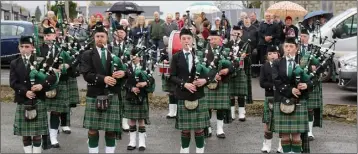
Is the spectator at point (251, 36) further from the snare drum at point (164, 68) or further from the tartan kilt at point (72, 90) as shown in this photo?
the tartan kilt at point (72, 90)

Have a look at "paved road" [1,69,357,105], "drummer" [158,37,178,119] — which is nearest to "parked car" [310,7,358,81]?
"paved road" [1,69,357,105]

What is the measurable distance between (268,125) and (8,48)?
10.2m

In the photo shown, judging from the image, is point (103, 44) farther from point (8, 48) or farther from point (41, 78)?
point (8, 48)

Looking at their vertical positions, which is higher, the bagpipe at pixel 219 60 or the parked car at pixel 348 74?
the bagpipe at pixel 219 60

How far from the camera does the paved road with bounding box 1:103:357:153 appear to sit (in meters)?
6.43

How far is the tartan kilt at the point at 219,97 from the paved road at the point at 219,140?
0.43 metres

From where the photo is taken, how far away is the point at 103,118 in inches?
217

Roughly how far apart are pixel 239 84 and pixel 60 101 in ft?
8.49

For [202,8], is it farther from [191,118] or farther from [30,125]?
[30,125]

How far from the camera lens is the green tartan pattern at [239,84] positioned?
7836 mm

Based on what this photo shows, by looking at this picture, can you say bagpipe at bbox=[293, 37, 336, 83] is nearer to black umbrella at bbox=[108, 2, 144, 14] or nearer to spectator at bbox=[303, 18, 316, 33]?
spectator at bbox=[303, 18, 316, 33]

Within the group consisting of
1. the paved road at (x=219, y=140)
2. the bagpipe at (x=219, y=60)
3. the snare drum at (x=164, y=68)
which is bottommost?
the paved road at (x=219, y=140)

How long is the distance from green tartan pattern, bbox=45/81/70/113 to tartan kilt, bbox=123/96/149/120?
0.81 metres

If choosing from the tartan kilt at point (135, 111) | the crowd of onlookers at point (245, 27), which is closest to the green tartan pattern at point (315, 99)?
the crowd of onlookers at point (245, 27)
